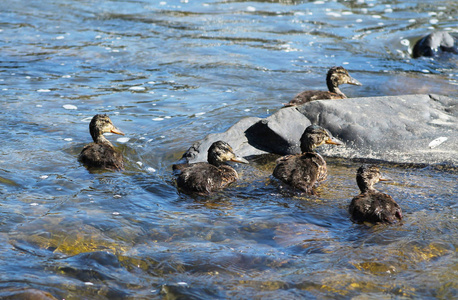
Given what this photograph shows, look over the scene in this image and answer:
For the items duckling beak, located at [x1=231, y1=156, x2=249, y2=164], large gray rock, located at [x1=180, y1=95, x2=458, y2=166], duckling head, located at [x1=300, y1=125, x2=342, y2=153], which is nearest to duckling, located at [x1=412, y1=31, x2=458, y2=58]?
large gray rock, located at [x1=180, y1=95, x2=458, y2=166]

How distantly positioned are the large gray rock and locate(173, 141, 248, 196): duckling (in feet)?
1.73

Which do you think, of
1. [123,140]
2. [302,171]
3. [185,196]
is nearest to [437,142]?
[302,171]

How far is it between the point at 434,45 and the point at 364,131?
6.60 meters

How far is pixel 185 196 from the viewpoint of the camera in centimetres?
642

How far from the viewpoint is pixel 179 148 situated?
26.6 ft

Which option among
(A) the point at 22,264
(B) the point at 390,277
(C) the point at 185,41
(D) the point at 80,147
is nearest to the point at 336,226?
(B) the point at 390,277

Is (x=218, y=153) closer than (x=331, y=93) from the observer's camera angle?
Yes

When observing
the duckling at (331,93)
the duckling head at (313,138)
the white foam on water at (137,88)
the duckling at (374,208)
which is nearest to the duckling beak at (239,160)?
the duckling head at (313,138)

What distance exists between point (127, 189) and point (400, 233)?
305 cm

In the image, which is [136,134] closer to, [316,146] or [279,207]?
[316,146]

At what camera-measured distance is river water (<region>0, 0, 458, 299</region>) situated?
A: 15.3 feet

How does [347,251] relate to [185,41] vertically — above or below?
below

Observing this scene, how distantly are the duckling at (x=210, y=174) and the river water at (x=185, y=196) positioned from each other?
0.14 meters

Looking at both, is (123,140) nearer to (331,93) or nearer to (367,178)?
(331,93)
